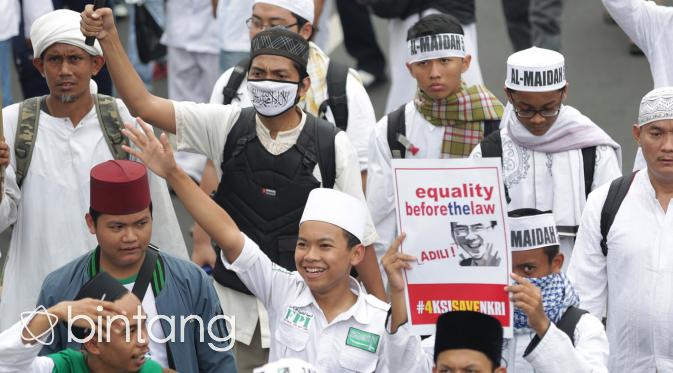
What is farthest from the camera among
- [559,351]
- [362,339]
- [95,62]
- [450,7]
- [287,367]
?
[450,7]

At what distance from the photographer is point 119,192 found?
20.7 feet

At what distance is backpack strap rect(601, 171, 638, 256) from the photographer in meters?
6.76

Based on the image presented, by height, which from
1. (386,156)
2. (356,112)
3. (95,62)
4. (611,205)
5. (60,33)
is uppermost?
(60,33)

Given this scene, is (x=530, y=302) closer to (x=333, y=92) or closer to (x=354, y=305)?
(x=354, y=305)

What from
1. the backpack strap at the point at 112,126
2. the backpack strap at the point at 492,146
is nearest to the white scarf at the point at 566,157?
the backpack strap at the point at 492,146

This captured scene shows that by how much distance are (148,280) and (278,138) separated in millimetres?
1274

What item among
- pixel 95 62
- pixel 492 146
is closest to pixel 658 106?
pixel 492 146

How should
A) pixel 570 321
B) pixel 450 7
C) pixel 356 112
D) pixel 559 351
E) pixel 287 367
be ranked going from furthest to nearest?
pixel 450 7
pixel 356 112
pixel 570 321
pixel 559 351
pixel 287 367

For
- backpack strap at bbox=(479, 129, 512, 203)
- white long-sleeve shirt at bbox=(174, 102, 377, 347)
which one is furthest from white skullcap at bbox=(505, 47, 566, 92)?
white long-sleeve shirt at bbox=(174, 102, 377, 347)

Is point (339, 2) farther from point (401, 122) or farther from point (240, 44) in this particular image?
point (401, 122)

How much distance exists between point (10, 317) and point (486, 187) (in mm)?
2651

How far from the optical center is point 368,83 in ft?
44.7

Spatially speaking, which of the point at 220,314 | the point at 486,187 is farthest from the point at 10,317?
the point at 486,187

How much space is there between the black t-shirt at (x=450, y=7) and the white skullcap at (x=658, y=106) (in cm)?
405
